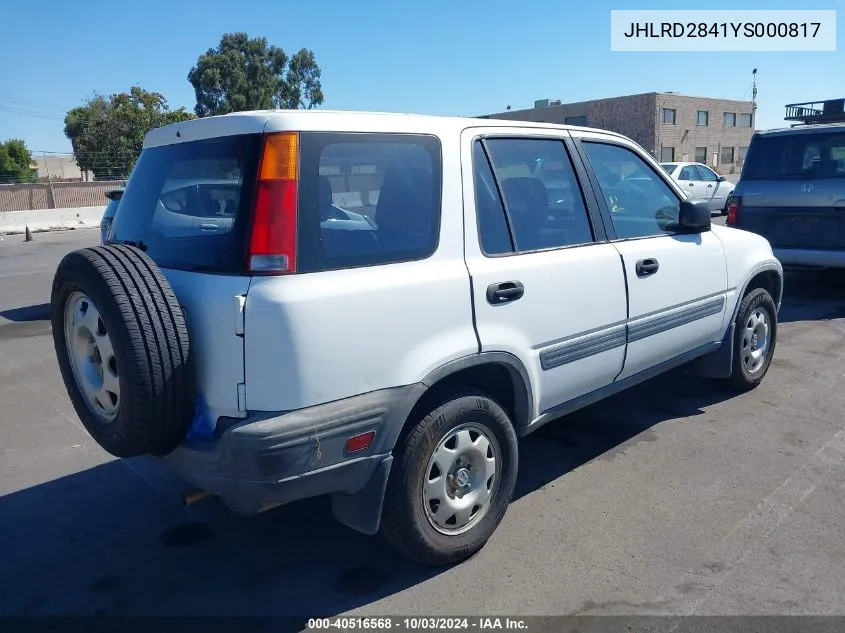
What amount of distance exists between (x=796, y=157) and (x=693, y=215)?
487 centimetres

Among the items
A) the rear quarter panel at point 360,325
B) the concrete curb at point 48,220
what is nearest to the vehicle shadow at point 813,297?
the rear quarter panel at point 360,325

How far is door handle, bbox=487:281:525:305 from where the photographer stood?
3131 millimetres

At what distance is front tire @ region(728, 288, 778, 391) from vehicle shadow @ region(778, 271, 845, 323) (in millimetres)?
2550

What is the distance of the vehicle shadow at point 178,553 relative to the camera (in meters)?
3.02

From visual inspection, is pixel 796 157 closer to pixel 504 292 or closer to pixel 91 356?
pixel 504 292

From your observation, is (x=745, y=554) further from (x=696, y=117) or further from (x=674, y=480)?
(x=696, y=117)

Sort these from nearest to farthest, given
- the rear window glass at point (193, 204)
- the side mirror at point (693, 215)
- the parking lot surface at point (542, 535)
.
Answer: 1. the rear window glass at point (193, 204)
2. the parking lot surface at point (542, 535)
3. the side mirror at point (693, 215)

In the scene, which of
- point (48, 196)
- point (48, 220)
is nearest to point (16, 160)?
point (48, 196)

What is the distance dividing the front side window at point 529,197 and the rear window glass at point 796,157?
5.55m

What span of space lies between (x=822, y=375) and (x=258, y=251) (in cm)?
507

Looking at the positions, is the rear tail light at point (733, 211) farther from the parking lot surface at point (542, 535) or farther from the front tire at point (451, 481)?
the front tire at point (451, 481)

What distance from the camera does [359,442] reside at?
2.71m

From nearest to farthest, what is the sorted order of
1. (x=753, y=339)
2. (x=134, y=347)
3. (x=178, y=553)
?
1. (x=134, y=347)
2. (x=178, y=553)
3. (x=753, y=339)

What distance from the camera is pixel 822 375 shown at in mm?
5754
